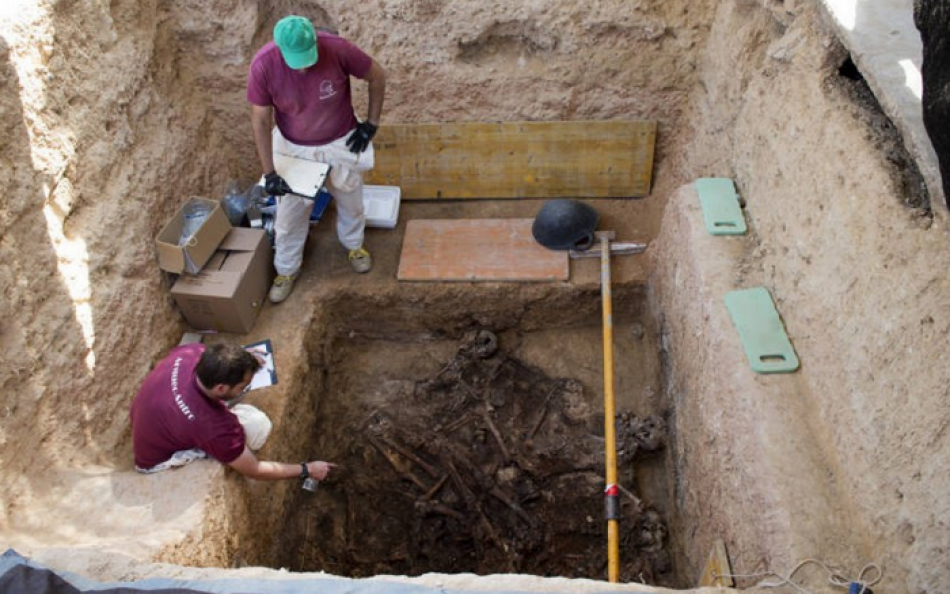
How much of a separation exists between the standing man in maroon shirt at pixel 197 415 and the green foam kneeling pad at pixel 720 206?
9.22 ft

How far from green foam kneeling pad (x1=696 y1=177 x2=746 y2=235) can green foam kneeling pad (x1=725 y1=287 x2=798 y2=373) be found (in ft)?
1.79

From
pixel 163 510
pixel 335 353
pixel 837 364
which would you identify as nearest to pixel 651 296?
A: pixel 837 364

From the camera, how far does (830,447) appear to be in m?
3.34

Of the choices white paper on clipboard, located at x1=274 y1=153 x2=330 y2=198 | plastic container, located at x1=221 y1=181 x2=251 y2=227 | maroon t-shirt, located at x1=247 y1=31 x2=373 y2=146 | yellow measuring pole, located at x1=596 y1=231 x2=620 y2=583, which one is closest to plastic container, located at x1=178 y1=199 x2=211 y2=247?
plastic container, located at x1=221 y1=181 x2=251 y2=227

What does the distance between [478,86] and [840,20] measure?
2.78 metres

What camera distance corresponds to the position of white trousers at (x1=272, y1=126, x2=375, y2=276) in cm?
489

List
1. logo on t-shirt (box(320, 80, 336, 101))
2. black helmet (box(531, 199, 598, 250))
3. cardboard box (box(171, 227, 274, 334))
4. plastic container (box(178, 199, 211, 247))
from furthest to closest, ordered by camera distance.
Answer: black helmet (box(531, 199, 598, 250)) < plastic container (box(178, 199, 211, 247)) < cardboard box (box(171, 227, 274, 334)) < logo on t-shirt (box(320, 80, 336, 101))

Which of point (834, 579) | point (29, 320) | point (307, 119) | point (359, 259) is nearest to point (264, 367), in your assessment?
point (359, 259)

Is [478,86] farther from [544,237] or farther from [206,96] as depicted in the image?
[206,96]

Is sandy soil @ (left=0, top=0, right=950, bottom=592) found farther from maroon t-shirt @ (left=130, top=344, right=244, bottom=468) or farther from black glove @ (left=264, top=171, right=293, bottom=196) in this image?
black glove @ (left=264, top=171, right=293, bottom=196)

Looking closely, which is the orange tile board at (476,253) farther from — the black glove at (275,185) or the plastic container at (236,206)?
the plastic container at (236,206)

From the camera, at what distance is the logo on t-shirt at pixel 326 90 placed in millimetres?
4539

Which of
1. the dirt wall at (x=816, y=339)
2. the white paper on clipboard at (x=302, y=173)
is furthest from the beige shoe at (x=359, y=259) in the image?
the dirt wall at (x=816, y=339)

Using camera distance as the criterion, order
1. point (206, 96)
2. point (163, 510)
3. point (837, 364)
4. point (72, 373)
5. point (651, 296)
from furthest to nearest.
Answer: point (206, 96), point (651, 296), point (72, 373), point (163, 510), point (837, 364)
